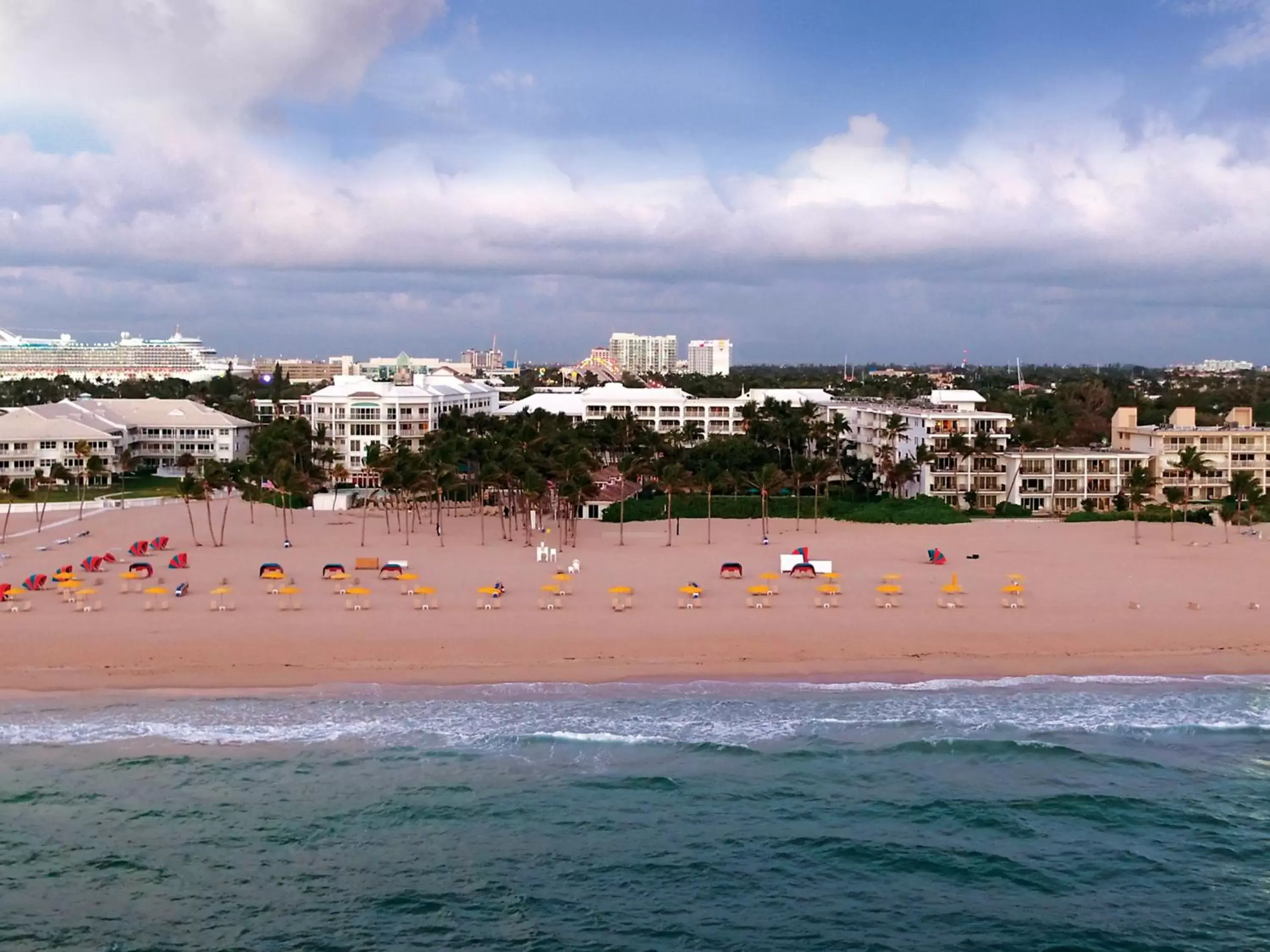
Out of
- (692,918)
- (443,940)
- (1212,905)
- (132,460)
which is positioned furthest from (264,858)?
(132,460)

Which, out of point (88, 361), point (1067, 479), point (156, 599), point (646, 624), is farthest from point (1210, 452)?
point (88, 361)

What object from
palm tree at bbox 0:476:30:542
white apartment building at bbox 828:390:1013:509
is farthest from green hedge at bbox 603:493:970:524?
palm tree at bbox 0:476:30:542

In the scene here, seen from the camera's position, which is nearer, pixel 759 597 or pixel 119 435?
pixel 759 597

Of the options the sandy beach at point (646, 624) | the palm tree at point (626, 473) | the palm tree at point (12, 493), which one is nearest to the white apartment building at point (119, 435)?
the palm tree at point (12, 493)

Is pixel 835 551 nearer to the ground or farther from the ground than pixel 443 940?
farther from the ground

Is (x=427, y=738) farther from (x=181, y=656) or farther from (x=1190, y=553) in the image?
(x=1190, y=553)

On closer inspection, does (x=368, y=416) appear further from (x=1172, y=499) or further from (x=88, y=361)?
(x=88, y=361)

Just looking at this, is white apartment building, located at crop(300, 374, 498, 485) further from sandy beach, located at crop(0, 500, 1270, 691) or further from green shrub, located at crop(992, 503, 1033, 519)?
green shrub, located at crop(992, 503, 1033, 519)
